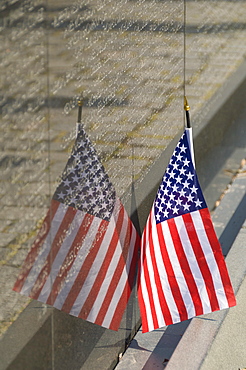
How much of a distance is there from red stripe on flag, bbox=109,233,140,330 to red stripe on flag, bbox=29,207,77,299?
47.9 inches

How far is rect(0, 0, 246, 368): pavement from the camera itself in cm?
420

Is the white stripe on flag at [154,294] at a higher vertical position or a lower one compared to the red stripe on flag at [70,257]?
lower

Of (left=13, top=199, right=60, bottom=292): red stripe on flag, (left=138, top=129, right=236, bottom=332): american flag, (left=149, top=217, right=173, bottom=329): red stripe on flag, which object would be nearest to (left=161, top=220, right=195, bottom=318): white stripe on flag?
(left=138, top=129, right=236, bottom=332): american flag

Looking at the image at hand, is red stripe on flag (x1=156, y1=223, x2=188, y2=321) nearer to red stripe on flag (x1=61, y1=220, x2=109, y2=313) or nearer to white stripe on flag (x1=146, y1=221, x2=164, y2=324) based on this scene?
white stripe on flag (x1=146, y1=221, x2=164, y2=324)

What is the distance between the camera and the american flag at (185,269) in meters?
5.96

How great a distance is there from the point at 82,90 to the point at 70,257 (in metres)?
1.14

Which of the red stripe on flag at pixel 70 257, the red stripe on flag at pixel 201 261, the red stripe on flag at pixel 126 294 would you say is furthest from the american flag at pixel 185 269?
the red stripe on flag at pixel 70 257

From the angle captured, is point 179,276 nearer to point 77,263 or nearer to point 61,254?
point 77,263

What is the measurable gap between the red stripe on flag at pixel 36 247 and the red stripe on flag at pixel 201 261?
59.4 inches

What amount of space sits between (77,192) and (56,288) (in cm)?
67

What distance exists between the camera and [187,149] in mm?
6102

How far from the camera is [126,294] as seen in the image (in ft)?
20.0

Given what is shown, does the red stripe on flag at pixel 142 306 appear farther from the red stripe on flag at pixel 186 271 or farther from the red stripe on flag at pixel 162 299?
the red stripe on flag at pixel 186 271

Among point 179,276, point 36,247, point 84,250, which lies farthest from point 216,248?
point 36,247
